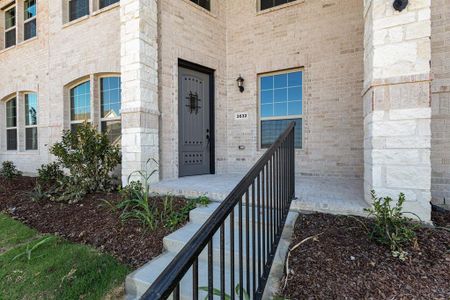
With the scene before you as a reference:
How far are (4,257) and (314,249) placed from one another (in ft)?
10.9

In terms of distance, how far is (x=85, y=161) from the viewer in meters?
4.53

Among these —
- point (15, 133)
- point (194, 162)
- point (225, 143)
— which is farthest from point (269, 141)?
point (15, 133)

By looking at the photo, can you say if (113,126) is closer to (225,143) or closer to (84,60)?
(84,60)

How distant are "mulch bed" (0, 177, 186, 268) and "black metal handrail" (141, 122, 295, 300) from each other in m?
0.83

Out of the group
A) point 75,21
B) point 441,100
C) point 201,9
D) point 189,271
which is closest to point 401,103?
point 441,100

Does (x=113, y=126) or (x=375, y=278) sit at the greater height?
(x=113, y=126)

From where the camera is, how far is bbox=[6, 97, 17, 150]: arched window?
8227 mm

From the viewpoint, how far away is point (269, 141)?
19.4 feet

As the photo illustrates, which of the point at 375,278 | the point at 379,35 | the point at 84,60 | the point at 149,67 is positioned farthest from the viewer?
the point at 84,60

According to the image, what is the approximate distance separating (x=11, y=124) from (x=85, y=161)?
19.6 ft

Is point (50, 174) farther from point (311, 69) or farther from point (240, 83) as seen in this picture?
point (311, 69)

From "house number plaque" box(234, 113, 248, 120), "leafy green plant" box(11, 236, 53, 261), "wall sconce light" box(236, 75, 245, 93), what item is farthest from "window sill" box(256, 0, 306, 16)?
"leafy green plant" box(11, 236, 53, 261)

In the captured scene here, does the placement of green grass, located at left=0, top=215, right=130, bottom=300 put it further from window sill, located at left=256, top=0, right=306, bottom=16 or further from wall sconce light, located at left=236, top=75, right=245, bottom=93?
window sill, located at left=256, top=0, right=306, bottom=16

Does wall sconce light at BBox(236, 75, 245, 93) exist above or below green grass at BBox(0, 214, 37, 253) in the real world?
above
